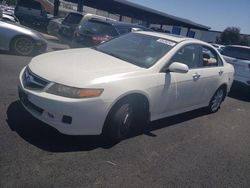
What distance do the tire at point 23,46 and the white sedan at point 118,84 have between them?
185 inches

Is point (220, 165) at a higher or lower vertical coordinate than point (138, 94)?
lower

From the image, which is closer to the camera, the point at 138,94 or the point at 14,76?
the point at 138,94

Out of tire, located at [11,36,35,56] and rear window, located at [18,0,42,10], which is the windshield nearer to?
tire, located at [11,36,35,56]

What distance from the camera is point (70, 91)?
381 centimetres

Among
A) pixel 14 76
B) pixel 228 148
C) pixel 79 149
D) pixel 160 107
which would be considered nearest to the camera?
pixel 79 149

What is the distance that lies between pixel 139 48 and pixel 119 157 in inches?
82.0

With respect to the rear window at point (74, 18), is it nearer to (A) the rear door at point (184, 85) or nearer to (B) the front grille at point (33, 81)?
(A) the rear door at point (184, 85)

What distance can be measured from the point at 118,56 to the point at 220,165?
2359mm

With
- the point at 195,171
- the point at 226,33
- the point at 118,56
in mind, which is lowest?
the point at 226,33

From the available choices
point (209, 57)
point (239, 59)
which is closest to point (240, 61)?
point (239, 59)

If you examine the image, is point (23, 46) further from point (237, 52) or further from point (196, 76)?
point (237, 52)

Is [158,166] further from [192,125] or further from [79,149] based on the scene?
[192,125]

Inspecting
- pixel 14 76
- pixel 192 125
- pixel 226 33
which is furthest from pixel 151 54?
pixel 226 33

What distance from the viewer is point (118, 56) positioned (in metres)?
5.07
